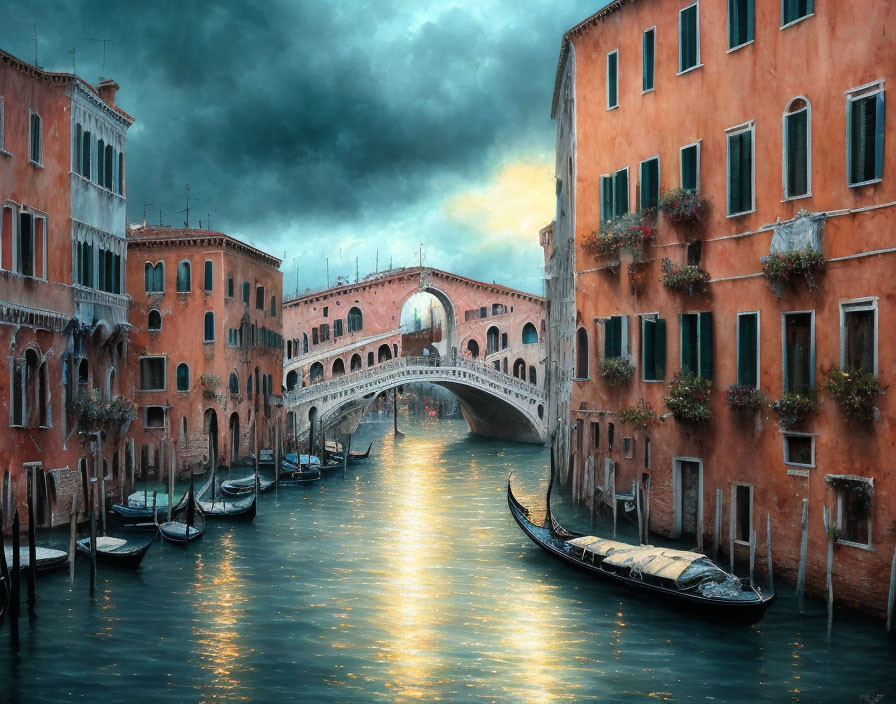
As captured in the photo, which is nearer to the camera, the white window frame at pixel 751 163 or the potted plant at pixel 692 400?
the white window frame at pixel 751 163

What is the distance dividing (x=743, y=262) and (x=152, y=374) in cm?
1746

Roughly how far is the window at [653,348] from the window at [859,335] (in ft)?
11.6

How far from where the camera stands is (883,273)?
1041 centimetres

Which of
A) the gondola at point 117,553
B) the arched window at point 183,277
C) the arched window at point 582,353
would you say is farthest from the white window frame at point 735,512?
the arched window at point 183,277

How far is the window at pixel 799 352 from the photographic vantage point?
11.3m

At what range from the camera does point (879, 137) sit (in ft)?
34.3

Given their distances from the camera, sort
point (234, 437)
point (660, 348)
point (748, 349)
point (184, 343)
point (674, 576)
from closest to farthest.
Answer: point (674, 576), point (748, 349), point (660, 348), point (184, 343), point (234, 437)

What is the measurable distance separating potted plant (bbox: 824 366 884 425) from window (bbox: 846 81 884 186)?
1.89 m

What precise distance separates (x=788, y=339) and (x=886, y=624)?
10.4ft

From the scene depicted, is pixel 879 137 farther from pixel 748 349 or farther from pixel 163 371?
pixel 163 371

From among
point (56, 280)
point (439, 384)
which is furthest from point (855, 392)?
point (439, 384)

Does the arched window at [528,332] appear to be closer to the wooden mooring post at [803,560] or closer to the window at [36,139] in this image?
the window at [36,139]

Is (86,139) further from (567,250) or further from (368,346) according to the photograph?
(368,346)

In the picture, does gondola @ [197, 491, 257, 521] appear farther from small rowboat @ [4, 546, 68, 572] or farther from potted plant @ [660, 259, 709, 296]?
potted plant @ [660, 259, 709, 296]
